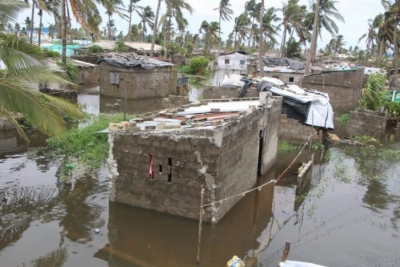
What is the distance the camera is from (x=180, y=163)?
32.2 feet

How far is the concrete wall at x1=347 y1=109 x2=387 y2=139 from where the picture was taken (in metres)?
20.5

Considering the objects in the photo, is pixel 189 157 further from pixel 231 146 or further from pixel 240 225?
pixel 240 225

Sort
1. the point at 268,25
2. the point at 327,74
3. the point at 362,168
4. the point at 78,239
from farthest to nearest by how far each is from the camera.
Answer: the point at 268,25 < the point at 327,74 < the point at 362,168 < the point at 78,239

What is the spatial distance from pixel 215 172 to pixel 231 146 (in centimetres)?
108

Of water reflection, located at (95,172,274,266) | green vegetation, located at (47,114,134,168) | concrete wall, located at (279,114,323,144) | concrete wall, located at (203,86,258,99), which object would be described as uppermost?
concrete wall, located at (203,86,258,99)

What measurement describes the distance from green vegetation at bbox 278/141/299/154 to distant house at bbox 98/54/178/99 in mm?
12668

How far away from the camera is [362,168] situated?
15930mm

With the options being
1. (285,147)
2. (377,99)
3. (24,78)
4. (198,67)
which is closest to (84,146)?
(24,78)

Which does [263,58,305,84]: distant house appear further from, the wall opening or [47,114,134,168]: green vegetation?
[47,114,134,168]: green vegetation

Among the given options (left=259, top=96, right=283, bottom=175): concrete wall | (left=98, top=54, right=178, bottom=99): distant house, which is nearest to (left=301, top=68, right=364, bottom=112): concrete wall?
(left=98, top=54, right=178, bottom=99): distant house

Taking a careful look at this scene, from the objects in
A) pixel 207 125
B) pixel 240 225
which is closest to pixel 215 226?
pixel 240 225

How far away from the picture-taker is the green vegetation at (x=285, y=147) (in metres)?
17.5

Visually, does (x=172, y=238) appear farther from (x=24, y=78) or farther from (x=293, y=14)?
(x=293, y=14)

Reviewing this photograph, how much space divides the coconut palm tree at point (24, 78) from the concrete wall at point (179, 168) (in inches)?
108
